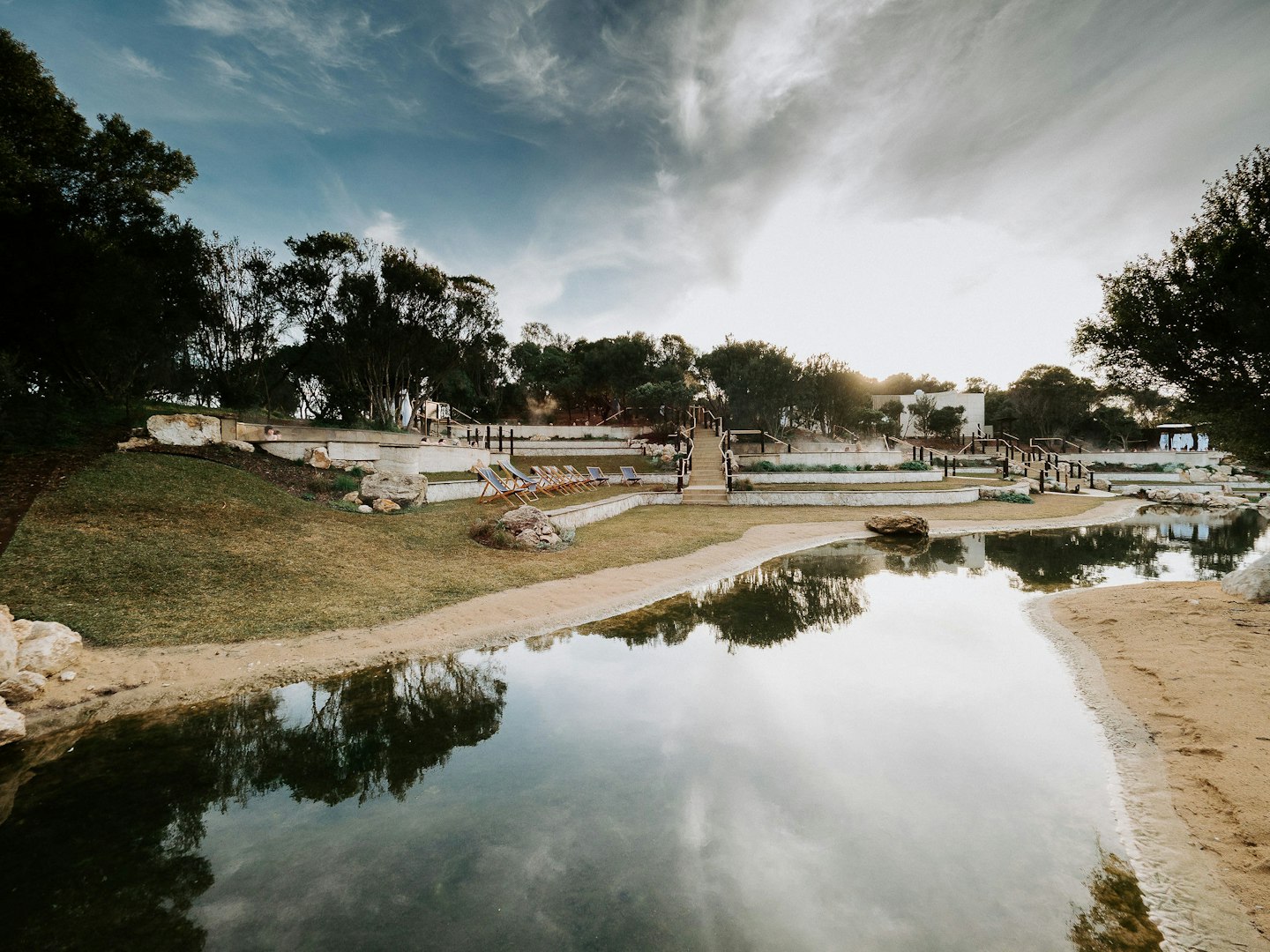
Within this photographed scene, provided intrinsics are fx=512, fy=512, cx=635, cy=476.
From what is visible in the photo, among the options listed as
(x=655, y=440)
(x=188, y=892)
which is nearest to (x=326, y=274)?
(x=655, y=440)

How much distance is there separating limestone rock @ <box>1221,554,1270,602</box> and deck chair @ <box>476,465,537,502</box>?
14940 mm

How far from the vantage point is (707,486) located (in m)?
22.1

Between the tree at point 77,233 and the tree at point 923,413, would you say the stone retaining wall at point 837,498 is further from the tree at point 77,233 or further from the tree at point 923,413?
the tree at point 923,413

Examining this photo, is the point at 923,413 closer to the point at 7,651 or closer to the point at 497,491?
the point at 497,491

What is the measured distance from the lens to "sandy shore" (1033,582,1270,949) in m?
2.75

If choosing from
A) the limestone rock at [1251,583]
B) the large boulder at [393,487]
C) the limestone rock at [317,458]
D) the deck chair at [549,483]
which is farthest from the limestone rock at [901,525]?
the limestone rock at [317,458]

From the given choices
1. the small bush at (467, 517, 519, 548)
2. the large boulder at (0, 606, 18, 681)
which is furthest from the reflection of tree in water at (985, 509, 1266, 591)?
the large boulder at (0, 606, 18, 681)

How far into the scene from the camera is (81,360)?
14656mm

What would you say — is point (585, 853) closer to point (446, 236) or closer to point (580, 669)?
point (580, 669)

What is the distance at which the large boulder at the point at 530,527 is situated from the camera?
11.4 metres

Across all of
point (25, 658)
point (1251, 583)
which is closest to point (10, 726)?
point (25, 658)

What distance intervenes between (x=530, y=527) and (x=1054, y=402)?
57012mm

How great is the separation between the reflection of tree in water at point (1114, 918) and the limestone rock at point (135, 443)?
51.2 ft

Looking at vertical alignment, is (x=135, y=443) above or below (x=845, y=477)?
above
